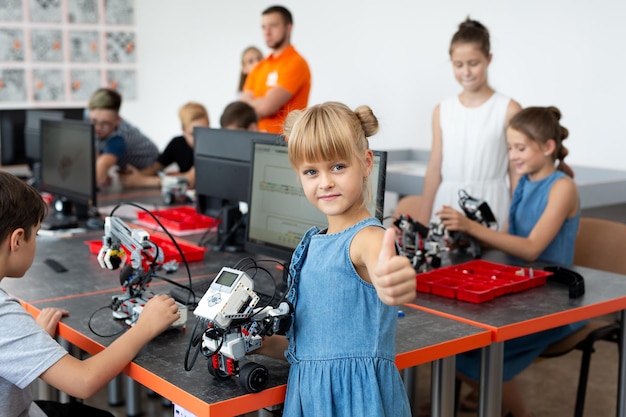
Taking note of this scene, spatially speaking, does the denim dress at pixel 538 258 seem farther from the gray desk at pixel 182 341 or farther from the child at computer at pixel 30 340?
the child at computer at pixel 30 340

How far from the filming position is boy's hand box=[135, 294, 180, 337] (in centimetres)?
180

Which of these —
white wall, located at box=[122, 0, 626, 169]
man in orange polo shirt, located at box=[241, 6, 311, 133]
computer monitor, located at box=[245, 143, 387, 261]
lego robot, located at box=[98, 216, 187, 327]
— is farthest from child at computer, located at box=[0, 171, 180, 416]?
man in orange polo shirt, located at box=[241, 6, 311, 133]

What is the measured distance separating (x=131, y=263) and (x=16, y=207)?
1.19 ft

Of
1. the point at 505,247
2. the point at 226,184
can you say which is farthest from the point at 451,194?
the point at 226,184

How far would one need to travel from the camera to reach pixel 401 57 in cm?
552

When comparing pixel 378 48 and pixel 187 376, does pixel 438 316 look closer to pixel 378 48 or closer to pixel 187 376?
pixel 187 376

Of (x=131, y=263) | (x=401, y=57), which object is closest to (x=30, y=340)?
(x=131, y=263)

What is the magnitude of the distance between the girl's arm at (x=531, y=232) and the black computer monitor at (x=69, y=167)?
143cm

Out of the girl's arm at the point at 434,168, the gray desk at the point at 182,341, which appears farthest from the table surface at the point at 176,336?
the girl's arm at the point at 434,168

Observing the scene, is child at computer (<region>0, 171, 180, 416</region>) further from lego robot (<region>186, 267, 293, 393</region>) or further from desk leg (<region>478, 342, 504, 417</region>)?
desk leg (<region>478, 342, 504, 417</region>)

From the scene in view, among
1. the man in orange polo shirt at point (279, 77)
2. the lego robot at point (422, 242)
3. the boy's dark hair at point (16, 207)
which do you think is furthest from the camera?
the man in orange polo shirt at point (279, 77)

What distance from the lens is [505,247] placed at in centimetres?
267

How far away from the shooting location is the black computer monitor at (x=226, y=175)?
111 inches

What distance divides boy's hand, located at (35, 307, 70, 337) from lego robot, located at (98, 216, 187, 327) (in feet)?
0.43
